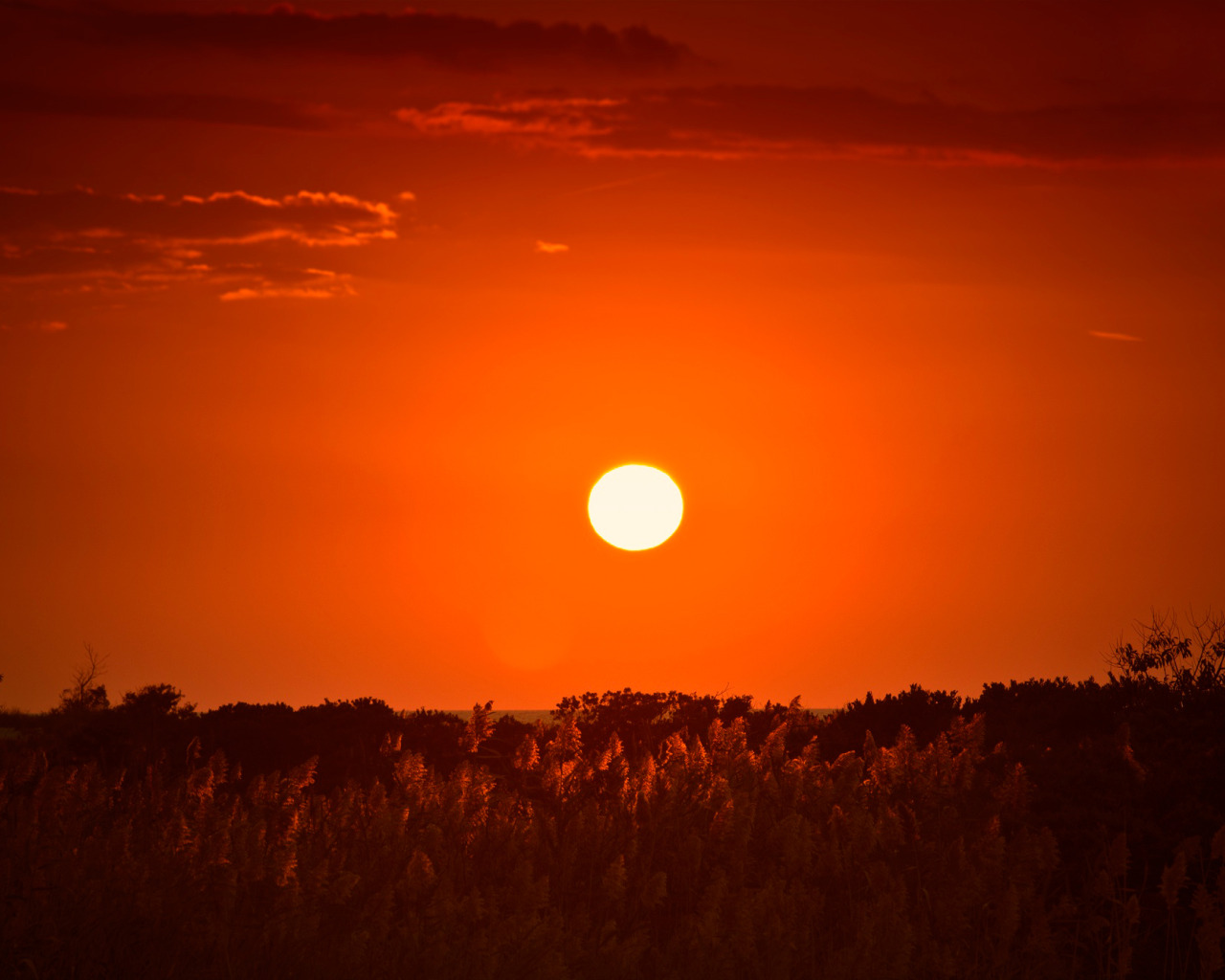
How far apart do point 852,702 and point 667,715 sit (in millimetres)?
3530

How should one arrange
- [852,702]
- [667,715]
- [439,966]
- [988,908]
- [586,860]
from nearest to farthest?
[439,966], [988,908], [586,860], [852,702], [667,715]

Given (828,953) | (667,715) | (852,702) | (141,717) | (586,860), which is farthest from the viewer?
(667,715)

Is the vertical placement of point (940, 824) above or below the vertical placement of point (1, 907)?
above

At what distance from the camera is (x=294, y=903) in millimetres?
8328

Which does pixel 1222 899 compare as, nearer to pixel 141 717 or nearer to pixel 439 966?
pixel 439 966

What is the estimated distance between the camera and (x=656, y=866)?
34.6ft

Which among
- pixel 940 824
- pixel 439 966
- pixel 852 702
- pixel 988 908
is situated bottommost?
pixel 439 966

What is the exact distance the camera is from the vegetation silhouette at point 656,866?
8.22 m

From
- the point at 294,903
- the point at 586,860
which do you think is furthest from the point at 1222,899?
the point at 294,903

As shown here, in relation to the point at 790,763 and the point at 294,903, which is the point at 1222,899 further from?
the point at 294,903

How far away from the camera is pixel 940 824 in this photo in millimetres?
10930

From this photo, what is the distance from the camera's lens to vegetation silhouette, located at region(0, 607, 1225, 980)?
822cm

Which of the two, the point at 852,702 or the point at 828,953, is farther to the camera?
the point at 852,702

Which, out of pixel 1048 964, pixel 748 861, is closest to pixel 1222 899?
pixel 1048 964
